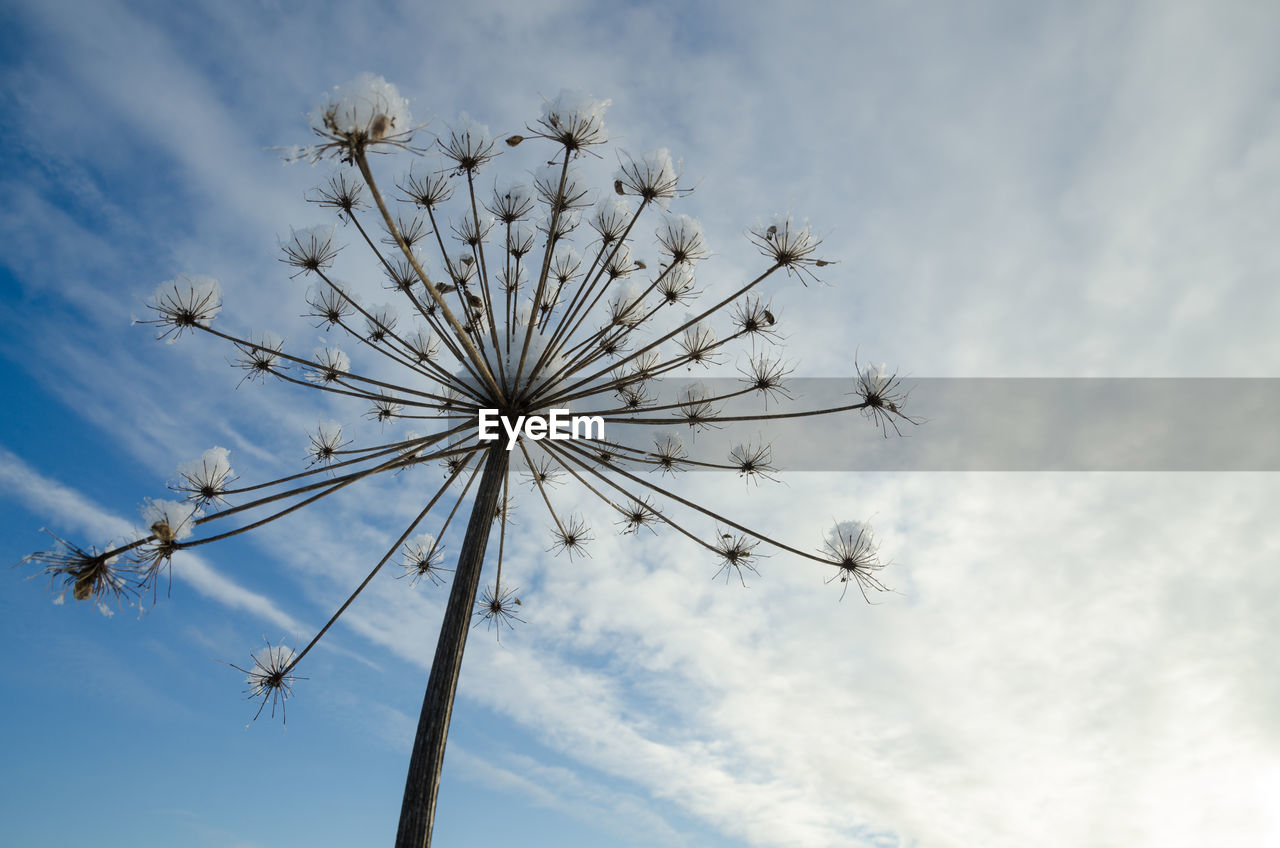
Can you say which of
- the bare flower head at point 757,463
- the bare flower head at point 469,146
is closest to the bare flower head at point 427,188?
the bare flower head at point 469,146

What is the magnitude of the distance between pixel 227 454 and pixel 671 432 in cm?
554

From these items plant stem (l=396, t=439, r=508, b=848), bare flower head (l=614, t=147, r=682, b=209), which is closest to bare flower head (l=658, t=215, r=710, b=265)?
bare flower head (l=614, t=147, r=682, b=209)

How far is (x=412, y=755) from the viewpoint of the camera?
6.21 metres

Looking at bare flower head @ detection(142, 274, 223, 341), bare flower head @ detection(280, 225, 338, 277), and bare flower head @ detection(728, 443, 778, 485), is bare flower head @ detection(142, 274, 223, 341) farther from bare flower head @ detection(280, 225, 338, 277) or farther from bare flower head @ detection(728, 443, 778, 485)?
bare flower head @ detection(728, 443, 778, 485)

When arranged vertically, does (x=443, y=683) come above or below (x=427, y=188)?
below

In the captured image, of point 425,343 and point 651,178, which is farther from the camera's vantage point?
point 425,343

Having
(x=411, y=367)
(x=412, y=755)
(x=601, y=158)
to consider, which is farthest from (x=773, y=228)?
(x=412, y=755)

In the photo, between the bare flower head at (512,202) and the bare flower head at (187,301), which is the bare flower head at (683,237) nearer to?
the bare flower head at (512,202)

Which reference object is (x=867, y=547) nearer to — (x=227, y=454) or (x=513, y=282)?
(x=513, y=282)

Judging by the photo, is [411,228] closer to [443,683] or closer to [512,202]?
[512,202]

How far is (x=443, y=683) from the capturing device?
6.52 meters

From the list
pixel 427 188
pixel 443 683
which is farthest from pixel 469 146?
pixel 443 683

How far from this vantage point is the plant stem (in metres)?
5.87

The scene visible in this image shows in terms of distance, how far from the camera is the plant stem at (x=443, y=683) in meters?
5.87
